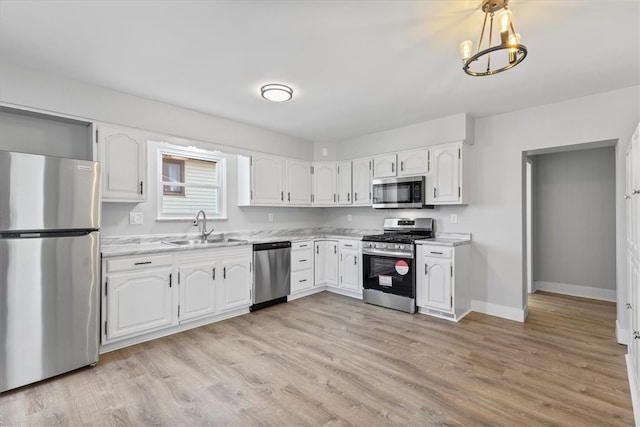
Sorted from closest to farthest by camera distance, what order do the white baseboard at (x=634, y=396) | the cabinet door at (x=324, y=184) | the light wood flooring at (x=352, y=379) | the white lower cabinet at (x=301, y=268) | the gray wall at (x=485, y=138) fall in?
the white baseboard at (x=634, y=396) < the light wood flooring at (x=352, y=379) < the gray wall at (x=485, y=138) < the white lower cabinet at (x=301, y=268) < the cabinet door at (x=324, y=184)

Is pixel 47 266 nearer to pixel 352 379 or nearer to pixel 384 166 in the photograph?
pixel 352 379

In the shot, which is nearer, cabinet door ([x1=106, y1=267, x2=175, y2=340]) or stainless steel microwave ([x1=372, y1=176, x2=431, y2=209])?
cabinet door ([x1=106, y1=267, x2=175, y2=340])

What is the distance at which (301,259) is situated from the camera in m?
4.52

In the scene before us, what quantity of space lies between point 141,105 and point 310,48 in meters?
2.01

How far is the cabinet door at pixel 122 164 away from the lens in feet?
9.77

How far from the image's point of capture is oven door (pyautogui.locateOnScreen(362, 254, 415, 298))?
12.6ft

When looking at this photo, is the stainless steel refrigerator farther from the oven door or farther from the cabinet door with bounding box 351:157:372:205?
the cabinet door with bounding box 351:157:372:205

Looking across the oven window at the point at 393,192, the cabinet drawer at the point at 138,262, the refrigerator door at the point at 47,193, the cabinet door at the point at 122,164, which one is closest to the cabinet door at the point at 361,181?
the oven window at the point at 393,192

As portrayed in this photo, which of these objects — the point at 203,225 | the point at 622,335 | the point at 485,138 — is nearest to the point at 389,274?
the point at 485,138

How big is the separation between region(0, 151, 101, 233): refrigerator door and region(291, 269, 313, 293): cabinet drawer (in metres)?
2.47

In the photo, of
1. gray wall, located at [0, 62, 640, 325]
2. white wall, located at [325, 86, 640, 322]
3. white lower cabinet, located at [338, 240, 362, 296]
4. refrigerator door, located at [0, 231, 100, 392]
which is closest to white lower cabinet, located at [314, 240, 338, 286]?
white lower cabinet, located at [338, 240, 362, 296]

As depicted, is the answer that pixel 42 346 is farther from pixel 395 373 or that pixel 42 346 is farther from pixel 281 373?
pixel 395 373

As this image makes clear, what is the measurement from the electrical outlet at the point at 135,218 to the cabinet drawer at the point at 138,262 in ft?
2.17

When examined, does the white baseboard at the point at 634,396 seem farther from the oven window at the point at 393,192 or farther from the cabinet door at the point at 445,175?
the oven window at the point at 393,192
